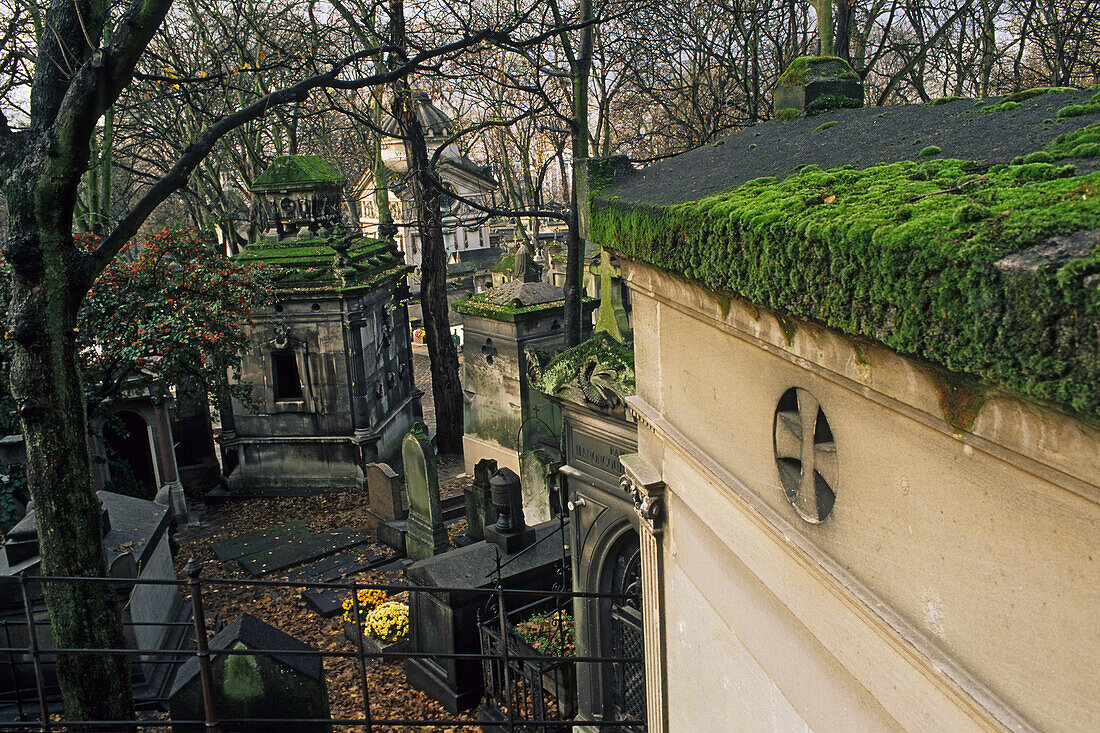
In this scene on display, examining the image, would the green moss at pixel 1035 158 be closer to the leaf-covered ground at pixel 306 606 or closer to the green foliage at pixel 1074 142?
the green foliage at pixel 1074 142

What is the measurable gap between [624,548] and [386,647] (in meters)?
3.91

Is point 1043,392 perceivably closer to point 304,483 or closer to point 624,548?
point 624,548

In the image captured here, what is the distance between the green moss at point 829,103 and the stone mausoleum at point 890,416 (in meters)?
1.42

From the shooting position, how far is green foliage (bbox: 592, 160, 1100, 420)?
4.65 ft

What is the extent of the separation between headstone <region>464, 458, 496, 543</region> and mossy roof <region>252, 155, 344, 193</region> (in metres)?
8.25

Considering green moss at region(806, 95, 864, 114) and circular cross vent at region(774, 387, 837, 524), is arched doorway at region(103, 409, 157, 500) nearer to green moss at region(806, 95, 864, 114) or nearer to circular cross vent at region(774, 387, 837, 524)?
green moss at region(806, 95, 864, 114)

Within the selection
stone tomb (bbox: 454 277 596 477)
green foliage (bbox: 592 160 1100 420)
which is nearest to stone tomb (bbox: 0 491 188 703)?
stone tomb (bbox: 454 277 596 477)

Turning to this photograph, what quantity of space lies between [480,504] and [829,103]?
7.10m

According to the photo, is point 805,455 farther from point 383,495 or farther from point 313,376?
point 313,376

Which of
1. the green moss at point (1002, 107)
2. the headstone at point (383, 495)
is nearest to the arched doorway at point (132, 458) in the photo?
the headstone at point (383, 495)

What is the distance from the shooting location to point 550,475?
1083cm

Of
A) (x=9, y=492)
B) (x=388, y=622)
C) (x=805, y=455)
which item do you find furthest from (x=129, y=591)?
(x=805, y=455)

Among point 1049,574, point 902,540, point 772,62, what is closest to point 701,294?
point 902,540

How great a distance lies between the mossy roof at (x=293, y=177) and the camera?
16.6 metres
